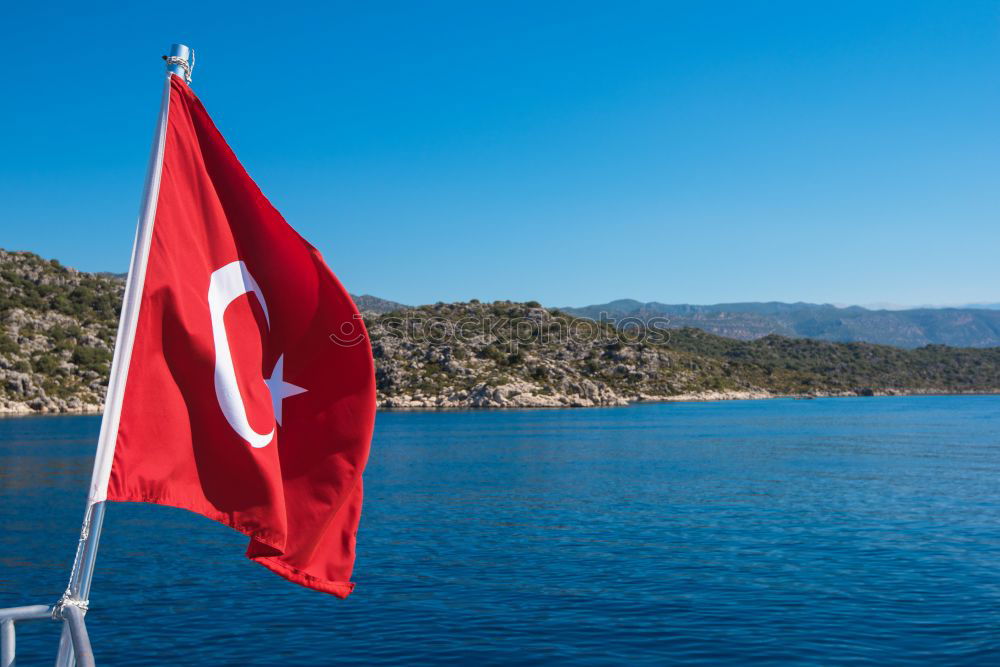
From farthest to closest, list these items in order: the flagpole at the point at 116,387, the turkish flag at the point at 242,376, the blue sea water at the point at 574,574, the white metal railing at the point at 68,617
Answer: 1. the blue sea water at the point at 574,574
2. the turkish flag at the point at 242,376
3. the flagpole at the point at 116,387
4. the white metal railing at the point at 68,617

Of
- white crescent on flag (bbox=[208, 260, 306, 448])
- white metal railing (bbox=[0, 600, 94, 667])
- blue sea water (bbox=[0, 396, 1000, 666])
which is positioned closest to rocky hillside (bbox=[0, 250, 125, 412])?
blue sea water (bbox=[0, 396, 1000, 666])

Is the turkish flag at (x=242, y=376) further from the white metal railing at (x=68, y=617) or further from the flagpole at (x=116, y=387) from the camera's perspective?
the white metal railing at (x=68, y=617)

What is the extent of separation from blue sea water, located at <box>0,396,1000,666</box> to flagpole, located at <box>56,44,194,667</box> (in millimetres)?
11223

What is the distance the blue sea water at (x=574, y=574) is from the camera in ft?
56.4

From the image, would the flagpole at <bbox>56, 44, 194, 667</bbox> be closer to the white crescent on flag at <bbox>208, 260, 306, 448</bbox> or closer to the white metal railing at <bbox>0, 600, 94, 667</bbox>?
the white metal railing at <bbox>0, 600, 94, 667</bbox>

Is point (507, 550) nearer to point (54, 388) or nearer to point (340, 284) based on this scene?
point (340, 284)

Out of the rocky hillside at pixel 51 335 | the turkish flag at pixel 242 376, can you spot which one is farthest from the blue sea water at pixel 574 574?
the rocky hillside at pixel 51 335

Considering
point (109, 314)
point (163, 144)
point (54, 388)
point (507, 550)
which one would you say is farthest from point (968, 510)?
point (109, 314)

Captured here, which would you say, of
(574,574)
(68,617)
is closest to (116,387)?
(68,617)

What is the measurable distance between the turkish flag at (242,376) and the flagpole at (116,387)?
7.8 inches

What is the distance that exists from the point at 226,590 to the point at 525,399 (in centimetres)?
15156

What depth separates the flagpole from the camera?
603 centimetres

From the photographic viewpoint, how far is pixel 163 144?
679 cm

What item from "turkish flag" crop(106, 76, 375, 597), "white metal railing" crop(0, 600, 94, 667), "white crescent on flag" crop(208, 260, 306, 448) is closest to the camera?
"white metal railing" crop(0, 600, 94, 667)
